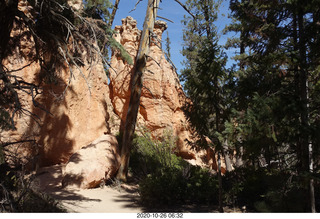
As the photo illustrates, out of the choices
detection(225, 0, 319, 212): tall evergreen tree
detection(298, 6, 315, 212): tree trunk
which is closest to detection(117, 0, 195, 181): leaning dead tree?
detection(225, 0, 319, 212): tall evergreen tree

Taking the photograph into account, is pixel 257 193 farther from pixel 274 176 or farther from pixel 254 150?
pixel 254 150

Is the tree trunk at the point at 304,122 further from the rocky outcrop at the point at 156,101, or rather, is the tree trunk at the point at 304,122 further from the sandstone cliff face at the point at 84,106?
the rocky outcrop at the point at 156,101

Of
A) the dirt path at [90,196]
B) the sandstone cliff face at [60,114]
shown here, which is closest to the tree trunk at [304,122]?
the dirt path at [90,196]

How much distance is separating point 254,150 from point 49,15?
5698 mm

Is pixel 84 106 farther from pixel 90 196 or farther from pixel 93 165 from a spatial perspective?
pixel 90 196

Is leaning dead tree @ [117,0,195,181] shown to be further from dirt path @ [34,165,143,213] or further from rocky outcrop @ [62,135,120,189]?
dirt path @ [34,165,143,213]

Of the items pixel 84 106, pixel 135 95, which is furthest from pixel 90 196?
pixel 84 106

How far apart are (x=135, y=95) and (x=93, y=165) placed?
11.1 feet

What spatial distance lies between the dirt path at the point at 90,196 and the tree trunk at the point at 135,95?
1.03 m

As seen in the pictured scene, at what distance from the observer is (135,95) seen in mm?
11070

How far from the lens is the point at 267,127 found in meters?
4.53

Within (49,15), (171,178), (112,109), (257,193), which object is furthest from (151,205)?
(112,109)

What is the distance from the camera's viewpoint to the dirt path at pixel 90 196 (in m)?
6.78

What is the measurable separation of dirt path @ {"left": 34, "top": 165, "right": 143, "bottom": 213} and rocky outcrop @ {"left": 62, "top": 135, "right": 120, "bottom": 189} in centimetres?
30
